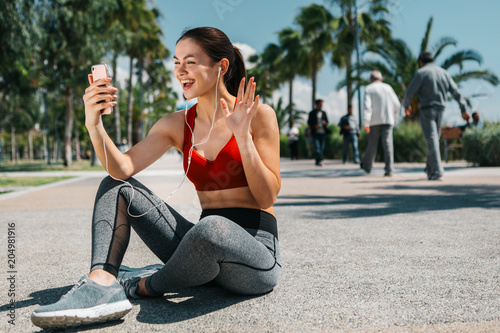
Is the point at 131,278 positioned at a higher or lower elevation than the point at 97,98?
lower

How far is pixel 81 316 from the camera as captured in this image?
1760 millimetres

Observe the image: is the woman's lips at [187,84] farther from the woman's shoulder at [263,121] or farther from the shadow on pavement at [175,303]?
the shadow on pavement at [175,303]

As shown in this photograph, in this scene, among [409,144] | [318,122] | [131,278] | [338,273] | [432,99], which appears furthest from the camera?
[409,144]

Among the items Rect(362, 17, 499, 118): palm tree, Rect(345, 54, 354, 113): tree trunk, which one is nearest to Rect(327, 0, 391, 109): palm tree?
Rect(345, 54, 354, 113): tree trunk

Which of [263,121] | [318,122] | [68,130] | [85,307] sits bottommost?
[85,307]

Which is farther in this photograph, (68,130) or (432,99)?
(68,130)

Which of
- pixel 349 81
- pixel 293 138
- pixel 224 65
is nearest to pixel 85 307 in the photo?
pixel 224 65

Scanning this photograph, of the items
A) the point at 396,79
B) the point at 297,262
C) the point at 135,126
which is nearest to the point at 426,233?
the point at 297,262

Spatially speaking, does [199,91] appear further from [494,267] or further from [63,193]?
[63,193]

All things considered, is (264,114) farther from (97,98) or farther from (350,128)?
(350,128)

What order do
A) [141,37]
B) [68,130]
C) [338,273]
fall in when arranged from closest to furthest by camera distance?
1. [338,273]
2. [68,130]
3. [141,37]

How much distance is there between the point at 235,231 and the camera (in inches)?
73.9

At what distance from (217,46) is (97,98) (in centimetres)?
60

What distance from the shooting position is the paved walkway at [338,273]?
187cm
